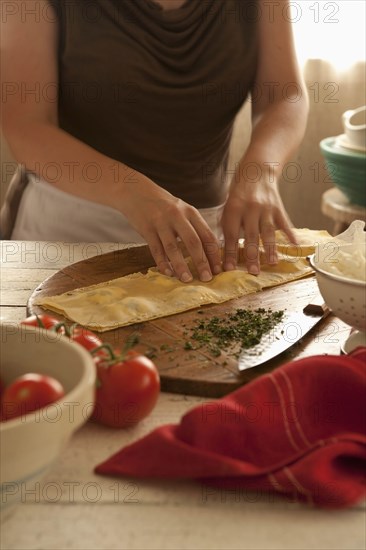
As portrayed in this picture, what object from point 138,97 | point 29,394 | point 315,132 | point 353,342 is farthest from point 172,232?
point 315,132

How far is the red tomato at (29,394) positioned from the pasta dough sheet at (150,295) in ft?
1.34

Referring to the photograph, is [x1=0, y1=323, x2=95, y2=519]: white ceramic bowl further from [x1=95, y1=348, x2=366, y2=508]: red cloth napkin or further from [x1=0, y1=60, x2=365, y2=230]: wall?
[x1=0, y1=60, x2=365, y2=230]: wall

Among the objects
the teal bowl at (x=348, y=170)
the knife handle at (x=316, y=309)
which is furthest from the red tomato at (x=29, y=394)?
the teal bowl at (x=348, y=170)

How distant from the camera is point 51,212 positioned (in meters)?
1.79

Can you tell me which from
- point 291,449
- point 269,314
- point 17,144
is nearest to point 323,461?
point 291,449

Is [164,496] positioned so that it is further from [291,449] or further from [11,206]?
[11,206]

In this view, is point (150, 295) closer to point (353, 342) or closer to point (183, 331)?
point (183, 331)

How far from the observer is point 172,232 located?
134 centimetres

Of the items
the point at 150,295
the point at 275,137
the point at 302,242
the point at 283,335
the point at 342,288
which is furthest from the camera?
the point at 275,137

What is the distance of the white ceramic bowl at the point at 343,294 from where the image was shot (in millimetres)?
960

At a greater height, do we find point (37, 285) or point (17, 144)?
point (17, 144)

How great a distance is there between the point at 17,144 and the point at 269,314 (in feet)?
2.39

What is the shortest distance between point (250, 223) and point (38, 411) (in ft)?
2.75

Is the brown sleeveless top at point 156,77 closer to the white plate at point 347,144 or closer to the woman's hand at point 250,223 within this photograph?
the woman's hand at point 250,223
